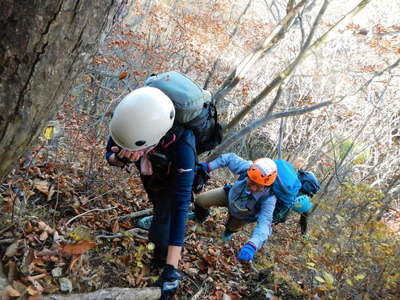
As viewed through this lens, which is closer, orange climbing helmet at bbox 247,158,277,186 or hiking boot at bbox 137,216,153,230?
hiking boot at bbox 137,216,153,230

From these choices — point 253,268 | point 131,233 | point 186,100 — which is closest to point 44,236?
point 131,233

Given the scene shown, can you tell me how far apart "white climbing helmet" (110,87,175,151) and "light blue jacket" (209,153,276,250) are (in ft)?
5.94

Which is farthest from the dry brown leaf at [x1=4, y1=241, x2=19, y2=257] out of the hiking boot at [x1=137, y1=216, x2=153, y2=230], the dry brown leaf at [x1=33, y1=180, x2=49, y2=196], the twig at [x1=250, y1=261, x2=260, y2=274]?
the twig at [x1=250, y1=261, x2=260, y2=274]

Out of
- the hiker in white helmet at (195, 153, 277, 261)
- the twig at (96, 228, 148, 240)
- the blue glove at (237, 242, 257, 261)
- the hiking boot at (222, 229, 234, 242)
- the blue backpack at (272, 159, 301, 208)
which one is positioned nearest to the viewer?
the twig at (96, 228, 148, 240)

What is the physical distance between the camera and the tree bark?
2268mm

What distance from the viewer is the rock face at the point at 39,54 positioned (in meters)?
1.22

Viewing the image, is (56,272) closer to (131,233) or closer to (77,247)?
(77,247)

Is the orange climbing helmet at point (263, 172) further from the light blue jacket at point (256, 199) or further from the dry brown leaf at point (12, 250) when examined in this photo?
the dry brown leaf at point (12, 250)

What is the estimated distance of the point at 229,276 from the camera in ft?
11.8

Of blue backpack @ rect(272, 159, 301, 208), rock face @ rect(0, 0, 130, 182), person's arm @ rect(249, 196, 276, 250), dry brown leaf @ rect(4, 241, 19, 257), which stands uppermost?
rock face @ rect(0, 0, 130, 182)

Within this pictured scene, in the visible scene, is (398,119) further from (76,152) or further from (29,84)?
(29,84)

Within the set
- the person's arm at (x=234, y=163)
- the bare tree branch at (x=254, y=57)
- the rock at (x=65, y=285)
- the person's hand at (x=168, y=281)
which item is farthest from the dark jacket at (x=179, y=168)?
the bare tree branch at (x=254, y=57)

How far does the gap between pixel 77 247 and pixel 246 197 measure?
2583mm

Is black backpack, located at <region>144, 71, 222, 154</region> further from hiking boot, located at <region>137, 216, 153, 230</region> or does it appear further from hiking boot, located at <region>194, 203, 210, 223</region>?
hiking boot, located at <region>194, 203, 210, 223</region>
